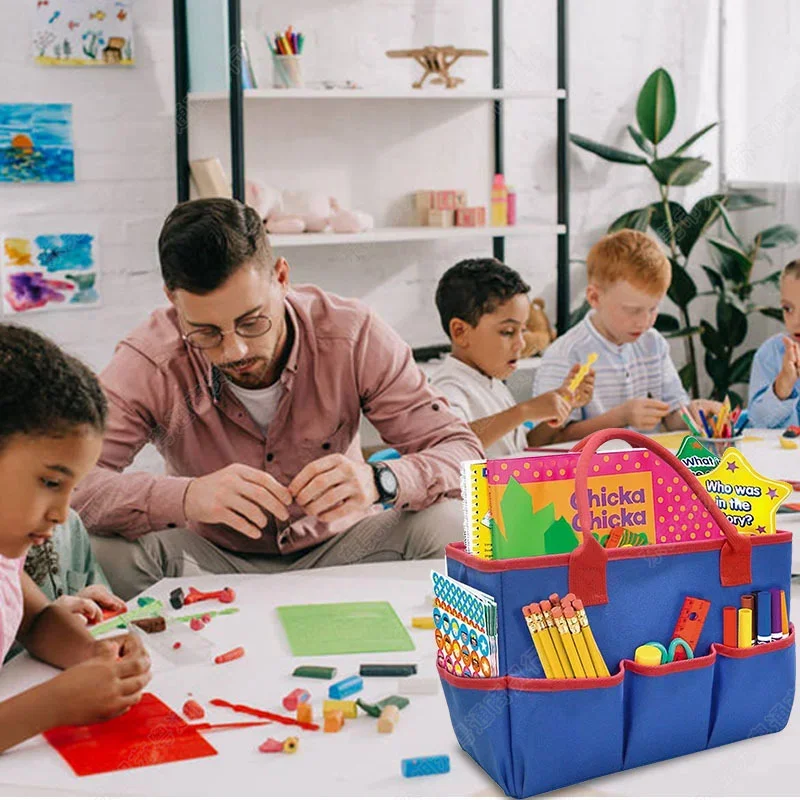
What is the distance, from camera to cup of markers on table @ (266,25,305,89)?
334 centimetres

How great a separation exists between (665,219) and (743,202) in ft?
0.93

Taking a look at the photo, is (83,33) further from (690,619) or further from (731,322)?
(690,619)

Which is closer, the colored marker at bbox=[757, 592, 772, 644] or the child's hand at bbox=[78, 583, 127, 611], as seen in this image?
the colored marker at bbox=[757, 592, 772, 644]

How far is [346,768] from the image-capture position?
1108 mm

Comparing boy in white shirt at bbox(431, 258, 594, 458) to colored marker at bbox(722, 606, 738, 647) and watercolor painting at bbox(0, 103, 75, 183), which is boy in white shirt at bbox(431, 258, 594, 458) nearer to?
watercolor painting at bbox(0, 103, 75, 183)

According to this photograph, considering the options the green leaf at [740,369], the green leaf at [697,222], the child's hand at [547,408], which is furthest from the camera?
the green leaf at [740,369]

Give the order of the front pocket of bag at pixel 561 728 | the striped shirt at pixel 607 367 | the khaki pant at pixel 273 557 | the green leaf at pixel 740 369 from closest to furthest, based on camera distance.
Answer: the front pocket of bag at pixel 561 728 < the khaki pant at pixel 273 557 < the striped shirt at pixel 607 367 < the green leaf at pixel 740 369

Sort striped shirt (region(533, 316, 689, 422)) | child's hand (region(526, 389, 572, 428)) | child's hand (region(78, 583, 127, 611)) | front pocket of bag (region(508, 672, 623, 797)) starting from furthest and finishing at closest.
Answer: striped shirt (region(533, 316, 689, 422)) < child's hand (region(526, 389, 572, 428)) < child's hand (region(78, 583, 127, 611)) < front pocket of bag (region(508, 672, 623, 797))

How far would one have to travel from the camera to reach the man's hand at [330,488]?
1.70 meters

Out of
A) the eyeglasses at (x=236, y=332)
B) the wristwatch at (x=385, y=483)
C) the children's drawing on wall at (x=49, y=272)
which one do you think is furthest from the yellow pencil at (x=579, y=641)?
the children's drawing on wall at (x=49, y=272)

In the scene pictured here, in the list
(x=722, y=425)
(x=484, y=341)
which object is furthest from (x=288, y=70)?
(x=722, y=425)

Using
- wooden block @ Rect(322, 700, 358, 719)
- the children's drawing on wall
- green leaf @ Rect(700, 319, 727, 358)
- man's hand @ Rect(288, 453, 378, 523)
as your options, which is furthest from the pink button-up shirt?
green leaf @ Rect(700, 319, 727, 358)

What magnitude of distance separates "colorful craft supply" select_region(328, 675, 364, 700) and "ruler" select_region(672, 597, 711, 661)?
0.35 m

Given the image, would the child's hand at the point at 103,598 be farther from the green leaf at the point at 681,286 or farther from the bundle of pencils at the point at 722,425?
the green leaf at the point at 681,286
